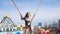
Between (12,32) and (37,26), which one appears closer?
(12,32)

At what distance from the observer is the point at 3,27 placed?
A: 9.59 ft

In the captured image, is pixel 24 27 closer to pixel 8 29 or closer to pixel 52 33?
pixel 8 29

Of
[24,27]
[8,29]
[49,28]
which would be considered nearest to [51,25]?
[49,28]

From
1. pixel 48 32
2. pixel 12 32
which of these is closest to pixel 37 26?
pixel 48 32

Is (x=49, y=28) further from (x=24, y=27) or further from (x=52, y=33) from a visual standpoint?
(x=24, y=27)

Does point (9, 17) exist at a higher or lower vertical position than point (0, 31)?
higher

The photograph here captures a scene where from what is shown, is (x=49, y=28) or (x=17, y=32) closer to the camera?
(x=17, y=32)

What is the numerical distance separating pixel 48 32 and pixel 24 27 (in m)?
0.44

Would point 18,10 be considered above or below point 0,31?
above

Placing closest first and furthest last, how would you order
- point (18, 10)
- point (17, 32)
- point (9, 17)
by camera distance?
point (18, 10) < point (17, 32) < point (9, 17)

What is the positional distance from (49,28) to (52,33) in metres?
0.12

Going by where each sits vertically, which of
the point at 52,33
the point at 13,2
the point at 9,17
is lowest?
the point at 52,33

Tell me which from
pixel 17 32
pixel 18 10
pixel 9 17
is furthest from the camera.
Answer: pixel 9 17

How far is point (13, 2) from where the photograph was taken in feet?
9.12
